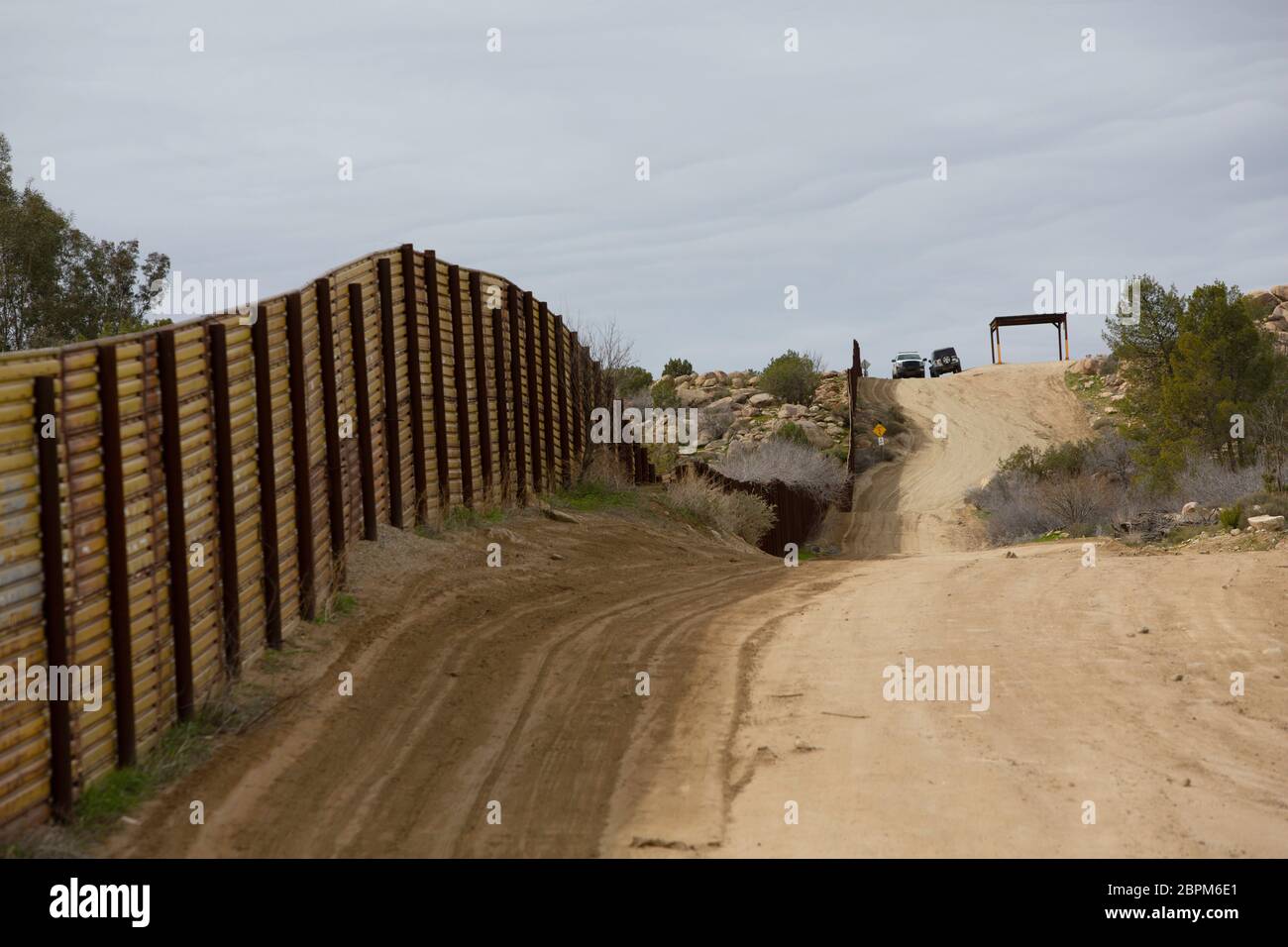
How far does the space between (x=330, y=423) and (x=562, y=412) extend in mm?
11407

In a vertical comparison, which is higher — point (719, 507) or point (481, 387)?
point (481, 387)

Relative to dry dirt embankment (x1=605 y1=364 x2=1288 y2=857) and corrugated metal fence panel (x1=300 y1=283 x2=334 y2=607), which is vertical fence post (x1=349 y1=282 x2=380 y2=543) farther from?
dry dirt embankment (x1=605 y1=364 x2=1288 y2=857)

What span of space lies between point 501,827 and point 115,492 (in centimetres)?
306

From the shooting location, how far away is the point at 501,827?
25.1 feet

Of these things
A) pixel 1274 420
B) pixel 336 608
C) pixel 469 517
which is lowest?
pixel 336 608

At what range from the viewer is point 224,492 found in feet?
31.3

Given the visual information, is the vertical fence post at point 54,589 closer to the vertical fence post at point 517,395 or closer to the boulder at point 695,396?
the vertical fence post at point 517,395

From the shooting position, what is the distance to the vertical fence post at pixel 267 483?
408 inches

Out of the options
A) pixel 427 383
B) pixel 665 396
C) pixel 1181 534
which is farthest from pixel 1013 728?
pixel 665 396

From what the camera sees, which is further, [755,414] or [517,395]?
[755,414]

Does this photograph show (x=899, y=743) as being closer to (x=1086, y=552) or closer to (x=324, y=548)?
(x=324, y=548)

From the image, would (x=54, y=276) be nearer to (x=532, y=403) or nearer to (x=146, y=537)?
(x=532, y=403)

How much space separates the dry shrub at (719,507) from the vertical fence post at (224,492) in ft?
51.4
